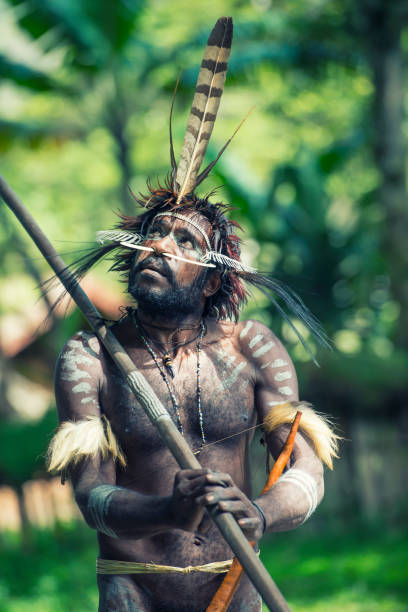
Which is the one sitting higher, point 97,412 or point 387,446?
point 97,412

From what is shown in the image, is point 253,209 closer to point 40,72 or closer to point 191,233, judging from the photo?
point 40,72

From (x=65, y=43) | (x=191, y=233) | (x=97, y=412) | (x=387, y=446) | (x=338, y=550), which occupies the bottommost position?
(x=338, y=550)

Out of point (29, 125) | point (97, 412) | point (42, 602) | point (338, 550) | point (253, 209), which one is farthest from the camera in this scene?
point (29, 125)

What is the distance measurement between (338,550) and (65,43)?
23.4ft

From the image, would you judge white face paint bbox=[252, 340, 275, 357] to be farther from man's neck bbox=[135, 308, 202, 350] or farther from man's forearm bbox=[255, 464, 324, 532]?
man's forearm bbox=[255, 464, 324, 532]

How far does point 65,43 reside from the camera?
10758 mm

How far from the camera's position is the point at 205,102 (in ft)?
9.18

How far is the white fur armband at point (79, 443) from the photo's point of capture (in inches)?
99.3

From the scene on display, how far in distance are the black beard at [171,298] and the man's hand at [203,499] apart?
0.67m

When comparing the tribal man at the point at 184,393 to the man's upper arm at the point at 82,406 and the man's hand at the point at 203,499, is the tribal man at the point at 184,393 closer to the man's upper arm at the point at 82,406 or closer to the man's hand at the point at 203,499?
the man's upper arm at the point at 82,406

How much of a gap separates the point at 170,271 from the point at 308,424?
2.25 ft

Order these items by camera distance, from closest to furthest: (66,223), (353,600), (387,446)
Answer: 1. (353,600)
2. (387,446)
3. (66,223)

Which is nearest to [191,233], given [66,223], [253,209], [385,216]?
[385,216]

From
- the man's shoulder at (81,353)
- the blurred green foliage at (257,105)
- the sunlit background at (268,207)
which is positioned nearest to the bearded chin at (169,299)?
the man's shoulder at (81,353)
